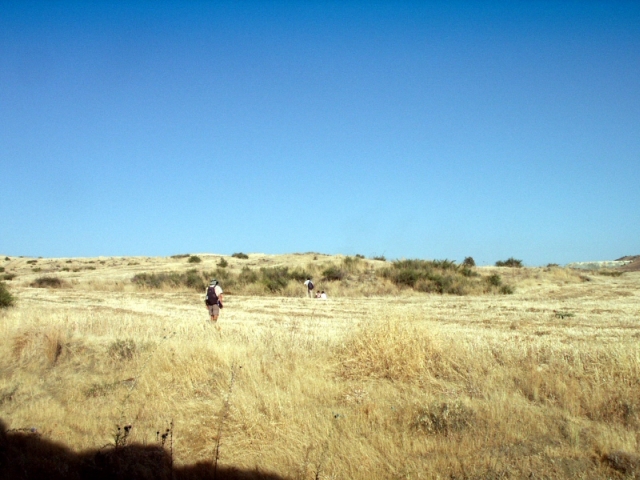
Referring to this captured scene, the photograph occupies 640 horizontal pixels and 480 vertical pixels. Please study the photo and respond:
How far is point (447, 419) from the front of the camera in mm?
7223

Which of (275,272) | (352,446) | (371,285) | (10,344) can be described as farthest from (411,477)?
(275,272)

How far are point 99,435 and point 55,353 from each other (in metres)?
5.34

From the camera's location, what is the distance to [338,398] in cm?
875

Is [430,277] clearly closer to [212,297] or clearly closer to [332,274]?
[332,274]

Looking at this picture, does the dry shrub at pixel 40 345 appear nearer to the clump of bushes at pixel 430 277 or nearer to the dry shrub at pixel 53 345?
the dry shrub at pixel 53 345

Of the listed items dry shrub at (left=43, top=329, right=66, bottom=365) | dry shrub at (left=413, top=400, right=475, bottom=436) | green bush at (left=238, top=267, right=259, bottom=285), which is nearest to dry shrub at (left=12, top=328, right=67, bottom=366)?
dry shrub at (left=43, top=329, right=66, bottom=365)

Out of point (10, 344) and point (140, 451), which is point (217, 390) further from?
point (10, 344)

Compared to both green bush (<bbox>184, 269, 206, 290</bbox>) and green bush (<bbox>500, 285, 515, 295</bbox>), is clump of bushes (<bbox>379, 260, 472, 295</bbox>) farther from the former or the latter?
green bush (<bbox>184, 269, 206, 290</bbox>)

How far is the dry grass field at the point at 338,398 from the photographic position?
6559 mm

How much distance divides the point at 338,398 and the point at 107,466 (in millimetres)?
3573

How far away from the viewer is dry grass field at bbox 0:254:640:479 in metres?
6.56

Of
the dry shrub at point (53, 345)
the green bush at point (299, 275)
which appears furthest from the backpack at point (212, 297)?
the green bush at point (299, 275)

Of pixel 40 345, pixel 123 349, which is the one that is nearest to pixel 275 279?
pixel 40 345

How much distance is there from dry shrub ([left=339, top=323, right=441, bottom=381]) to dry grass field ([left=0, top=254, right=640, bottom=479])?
0.03m
